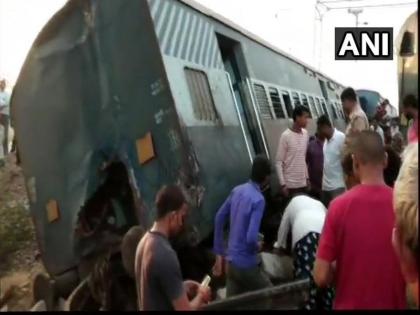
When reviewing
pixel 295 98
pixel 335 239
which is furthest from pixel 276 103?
pixel 335 239

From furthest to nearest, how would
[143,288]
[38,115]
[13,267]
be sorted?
[13,267] → [38,115] → [143,288]

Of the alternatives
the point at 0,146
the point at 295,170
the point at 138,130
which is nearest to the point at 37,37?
the point at 138,130

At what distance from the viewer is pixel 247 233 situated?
5.03m

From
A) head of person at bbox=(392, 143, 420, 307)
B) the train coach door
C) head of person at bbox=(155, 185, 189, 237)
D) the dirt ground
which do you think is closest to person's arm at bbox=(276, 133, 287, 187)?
the train coach door

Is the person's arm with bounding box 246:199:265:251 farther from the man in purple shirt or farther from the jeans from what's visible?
the man in purple shirt

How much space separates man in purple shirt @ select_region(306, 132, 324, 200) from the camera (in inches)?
301

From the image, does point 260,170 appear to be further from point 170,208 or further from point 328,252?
point 328,252

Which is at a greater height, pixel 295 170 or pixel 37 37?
pixel 37 37

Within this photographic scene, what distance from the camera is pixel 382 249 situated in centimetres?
329

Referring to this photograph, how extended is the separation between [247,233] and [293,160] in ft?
7.98

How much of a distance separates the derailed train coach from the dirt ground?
2141 millimetres

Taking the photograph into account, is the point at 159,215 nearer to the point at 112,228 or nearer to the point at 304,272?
the point at 304,272

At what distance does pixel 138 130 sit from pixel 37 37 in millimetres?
1893

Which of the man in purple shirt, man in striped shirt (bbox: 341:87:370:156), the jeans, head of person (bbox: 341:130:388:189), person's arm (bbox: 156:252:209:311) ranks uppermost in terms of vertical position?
head of person (bbox: 341:130:388:189)
